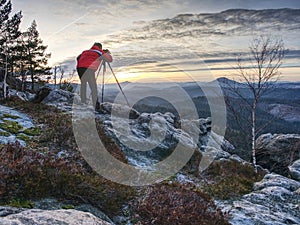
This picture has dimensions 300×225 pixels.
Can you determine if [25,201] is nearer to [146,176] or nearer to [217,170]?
[146,176]

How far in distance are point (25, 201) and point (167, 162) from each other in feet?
24.5

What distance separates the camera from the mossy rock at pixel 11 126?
9.93 m

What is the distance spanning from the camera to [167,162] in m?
12.2

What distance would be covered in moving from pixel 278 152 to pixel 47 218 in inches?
1060

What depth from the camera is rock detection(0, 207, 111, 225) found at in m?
3.61

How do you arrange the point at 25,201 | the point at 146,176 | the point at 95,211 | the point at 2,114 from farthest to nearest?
the point at 2,114 → the point at 146,176 → the point at 95,211 → the point at 25,201

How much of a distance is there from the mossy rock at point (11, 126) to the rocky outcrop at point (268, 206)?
305 inches

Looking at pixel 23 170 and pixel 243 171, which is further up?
pixel 23 170

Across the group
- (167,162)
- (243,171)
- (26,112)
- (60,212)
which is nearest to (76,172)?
(60,212)

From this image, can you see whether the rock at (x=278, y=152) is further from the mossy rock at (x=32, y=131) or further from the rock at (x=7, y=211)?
the rock at (x=7, y=211)

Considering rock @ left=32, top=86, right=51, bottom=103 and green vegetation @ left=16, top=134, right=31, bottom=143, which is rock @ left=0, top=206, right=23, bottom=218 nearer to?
green vegetation @ left=16, top=134, right=31, bottom=143

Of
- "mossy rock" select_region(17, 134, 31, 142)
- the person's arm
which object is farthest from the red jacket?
"mossy rock" select_region(17, 134, 31, 142)

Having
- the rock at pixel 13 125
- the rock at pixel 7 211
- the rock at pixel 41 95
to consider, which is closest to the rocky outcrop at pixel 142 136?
the rock at pixel 13 125

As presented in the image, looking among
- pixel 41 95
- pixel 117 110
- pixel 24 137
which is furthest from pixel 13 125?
pixel 41 95
